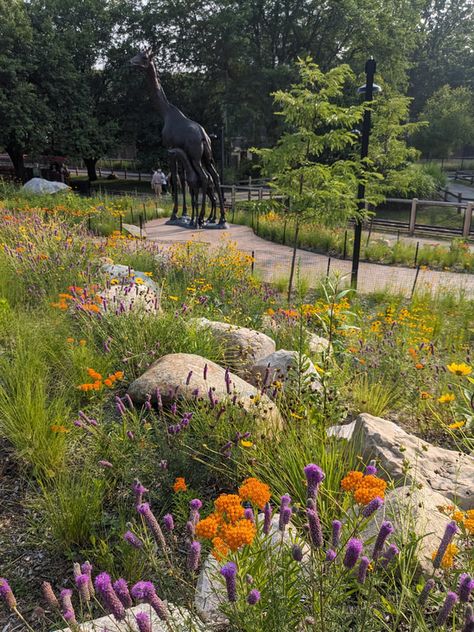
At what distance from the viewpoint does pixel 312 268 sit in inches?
402

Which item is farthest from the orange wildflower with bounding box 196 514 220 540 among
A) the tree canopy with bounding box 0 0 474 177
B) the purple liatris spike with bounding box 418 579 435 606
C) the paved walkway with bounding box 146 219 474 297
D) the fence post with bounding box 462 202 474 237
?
the tree canopy with bounding box 0 0 474 177

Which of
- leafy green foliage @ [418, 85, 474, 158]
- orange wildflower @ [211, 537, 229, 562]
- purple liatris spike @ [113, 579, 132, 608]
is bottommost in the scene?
orange wildflower @ [211, 537, 229, 562]

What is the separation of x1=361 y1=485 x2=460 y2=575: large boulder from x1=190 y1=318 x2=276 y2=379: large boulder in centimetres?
207

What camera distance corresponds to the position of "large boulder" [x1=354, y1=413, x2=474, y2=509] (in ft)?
8.52

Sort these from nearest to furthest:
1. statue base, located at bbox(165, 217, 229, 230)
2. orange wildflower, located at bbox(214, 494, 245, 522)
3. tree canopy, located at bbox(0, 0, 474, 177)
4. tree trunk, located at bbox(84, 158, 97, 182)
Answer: orange wildflower, located at bbox(214, 494, 245, 522) → statue base, located at bbox(165, 217, 229, 230) → tree canopy, located at bbox(0, 0, 474, 177) → tree trunk, located at bbox(84, 158, 97, 182)

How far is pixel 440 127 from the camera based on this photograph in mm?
35406

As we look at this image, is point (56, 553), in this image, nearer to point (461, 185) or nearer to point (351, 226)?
point (351, 226)

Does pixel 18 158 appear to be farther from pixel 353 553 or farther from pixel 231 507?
pixel 353 553

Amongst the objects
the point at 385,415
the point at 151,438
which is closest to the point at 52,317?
the point at 151,438

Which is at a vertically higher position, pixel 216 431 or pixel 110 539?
pixel 216 431

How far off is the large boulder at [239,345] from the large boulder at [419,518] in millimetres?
2066

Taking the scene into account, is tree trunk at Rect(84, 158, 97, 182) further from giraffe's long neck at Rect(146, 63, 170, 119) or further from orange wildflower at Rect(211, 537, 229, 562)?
orange wildflower at Rect(211, 537, 229, 562)

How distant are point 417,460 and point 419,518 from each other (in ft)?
2.14

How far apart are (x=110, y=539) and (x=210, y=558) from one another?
718mm
